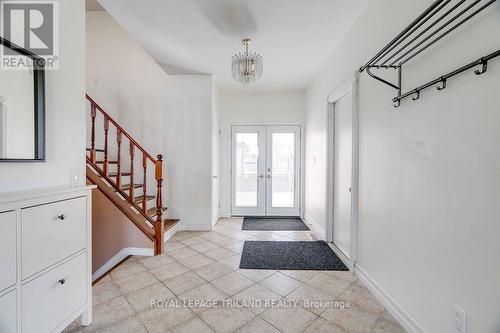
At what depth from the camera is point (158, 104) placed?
4.12 m

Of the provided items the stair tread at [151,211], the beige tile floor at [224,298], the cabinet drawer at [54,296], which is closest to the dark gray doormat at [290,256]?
the beige tile floor at [224,298]

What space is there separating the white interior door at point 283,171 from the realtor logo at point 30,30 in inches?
152

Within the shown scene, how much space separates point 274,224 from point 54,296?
11.5 ft

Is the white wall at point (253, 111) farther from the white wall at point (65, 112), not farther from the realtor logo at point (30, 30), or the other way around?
the realtor logo at point (30, 30)

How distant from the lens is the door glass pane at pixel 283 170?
5.04 meters

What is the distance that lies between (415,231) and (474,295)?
0.48 m

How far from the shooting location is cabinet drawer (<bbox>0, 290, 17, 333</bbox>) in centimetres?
112

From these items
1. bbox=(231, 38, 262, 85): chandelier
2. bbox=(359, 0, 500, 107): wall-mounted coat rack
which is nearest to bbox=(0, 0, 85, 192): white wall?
bbox=(231, 38, 262, 85): chandelier

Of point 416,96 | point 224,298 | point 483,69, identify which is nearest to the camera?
point 483,69

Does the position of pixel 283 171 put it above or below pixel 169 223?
above

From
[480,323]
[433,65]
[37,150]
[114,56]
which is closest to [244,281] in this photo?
[480,323]

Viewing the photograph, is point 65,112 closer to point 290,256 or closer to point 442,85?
point 442,85

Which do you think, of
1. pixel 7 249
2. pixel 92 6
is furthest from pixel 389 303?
A: pixel 92 6

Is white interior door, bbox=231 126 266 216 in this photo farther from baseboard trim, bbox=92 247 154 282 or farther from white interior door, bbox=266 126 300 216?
baseboard trim, bbox=92 247 154 282
